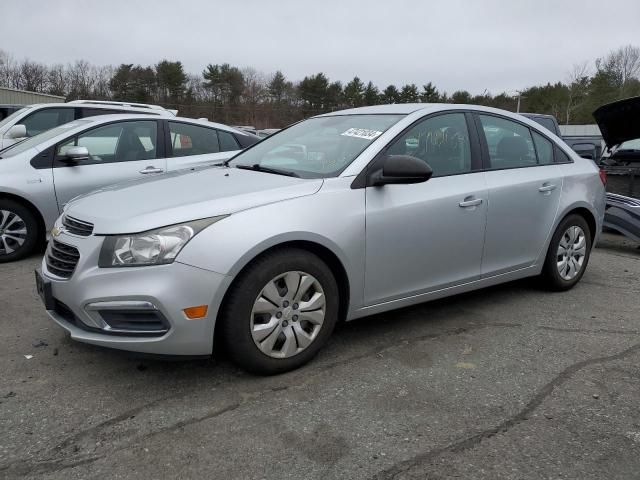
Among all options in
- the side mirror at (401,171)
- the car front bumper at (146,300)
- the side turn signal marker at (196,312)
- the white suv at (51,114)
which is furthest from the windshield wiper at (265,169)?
the white suv at (51,114)

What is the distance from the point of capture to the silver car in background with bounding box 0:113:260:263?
17.8 ft

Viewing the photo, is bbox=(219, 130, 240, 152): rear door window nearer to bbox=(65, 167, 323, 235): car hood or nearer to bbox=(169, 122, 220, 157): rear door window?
bbox=(169, 122, 220, 157): rear door window

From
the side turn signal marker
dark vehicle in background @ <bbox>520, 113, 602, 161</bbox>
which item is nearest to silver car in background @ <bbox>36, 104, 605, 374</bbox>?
the side turn signal marker

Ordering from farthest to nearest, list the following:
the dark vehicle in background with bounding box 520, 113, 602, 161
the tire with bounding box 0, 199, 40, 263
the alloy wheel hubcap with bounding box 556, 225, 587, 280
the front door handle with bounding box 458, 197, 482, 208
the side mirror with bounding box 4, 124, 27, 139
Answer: the dark vehicle in background with bounding box 520, 113, 602, 161, the side mirror with bounding box 4, 124, 27, 139, the tire with bounding box 0, 199, 40, 263, the alloy wheel hubcap with bounding box 556, 225, 587, 280, the front door handle with bounding box 458, 197, 482, 208

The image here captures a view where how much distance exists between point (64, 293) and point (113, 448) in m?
0.93

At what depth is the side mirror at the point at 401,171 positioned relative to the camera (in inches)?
127

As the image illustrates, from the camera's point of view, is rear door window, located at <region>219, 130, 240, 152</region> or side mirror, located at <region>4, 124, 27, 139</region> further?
side mirror, located at <region>4, 124, 27, 139</region>

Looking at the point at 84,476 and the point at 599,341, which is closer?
the point at 84,476

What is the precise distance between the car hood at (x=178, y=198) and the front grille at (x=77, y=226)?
0.09ft

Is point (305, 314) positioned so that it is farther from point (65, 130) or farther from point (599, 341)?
point (65, 130)

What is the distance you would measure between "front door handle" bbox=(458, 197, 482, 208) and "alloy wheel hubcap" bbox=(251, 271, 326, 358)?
4.14 feet

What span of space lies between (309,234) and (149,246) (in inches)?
33.2

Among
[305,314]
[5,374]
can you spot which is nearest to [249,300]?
[305,314]

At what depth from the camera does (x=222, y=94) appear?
58.7 metres
